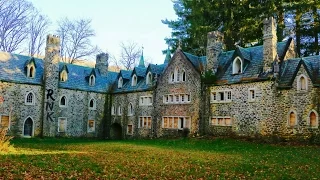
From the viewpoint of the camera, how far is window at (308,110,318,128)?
22.0 metres

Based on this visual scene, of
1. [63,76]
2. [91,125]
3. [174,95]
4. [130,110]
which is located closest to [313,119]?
[174,95]

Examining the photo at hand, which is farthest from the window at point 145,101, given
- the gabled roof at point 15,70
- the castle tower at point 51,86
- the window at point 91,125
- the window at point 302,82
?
the window at point 302,82

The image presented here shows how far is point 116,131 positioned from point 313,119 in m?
22.6

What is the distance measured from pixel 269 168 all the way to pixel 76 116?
2570cm

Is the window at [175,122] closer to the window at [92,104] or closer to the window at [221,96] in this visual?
the window at [221,96]

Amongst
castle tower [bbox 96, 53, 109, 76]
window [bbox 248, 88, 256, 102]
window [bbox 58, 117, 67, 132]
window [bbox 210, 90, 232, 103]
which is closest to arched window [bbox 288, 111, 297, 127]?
window [bbox 248, 88, 256, 102]

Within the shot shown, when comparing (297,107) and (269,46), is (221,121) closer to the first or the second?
(297,107)

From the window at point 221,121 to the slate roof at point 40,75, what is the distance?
49.8 ft

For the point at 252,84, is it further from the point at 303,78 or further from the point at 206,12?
the point at 206,12

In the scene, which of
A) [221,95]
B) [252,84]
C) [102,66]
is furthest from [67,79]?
[252,84]

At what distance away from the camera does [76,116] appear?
3488 centimetres

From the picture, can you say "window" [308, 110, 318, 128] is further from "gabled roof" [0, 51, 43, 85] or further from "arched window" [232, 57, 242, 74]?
"gabled roof" [0, 51, 43, 85]

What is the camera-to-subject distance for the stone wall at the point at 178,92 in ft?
94.8

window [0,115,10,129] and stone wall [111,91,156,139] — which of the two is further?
stone wall [111,91,156,139]
